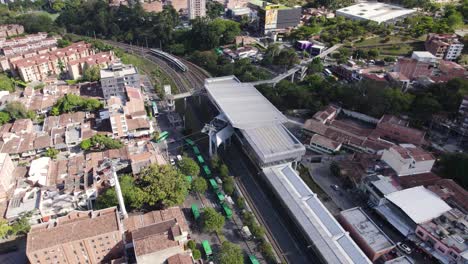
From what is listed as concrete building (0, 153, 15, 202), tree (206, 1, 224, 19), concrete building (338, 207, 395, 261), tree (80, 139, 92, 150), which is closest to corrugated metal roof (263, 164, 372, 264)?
concrete building (338, 207, 395, 261)

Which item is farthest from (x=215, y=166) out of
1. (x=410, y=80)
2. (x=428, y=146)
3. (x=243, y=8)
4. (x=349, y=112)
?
(x=243, y=8)

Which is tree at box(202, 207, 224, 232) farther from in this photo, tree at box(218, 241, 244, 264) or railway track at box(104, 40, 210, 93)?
railway track at box(104, 40, 210, 93)

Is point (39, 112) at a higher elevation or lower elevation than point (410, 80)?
lower

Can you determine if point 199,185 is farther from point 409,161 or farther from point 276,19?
point 276,19

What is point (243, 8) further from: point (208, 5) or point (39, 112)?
point (39, 112)

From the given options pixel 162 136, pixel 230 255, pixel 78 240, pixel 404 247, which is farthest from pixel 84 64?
pixel 404 247

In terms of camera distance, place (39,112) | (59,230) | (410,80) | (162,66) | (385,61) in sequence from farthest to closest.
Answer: (162,66)
(385,61)
(410,80)
(39,112)
(59,230)
